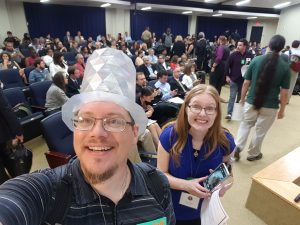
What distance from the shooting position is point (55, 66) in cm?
487

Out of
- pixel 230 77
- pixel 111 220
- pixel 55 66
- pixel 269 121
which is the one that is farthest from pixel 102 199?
pixel 55 66

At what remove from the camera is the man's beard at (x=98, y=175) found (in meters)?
0.71

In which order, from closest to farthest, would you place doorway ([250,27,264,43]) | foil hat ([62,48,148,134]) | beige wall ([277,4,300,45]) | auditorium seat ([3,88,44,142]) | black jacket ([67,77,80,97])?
foil hat ([62,48,148,134]) < auditorium seat ([3,88,44,142]) < black jacket ([67,77,80,97]) < beige wall ([277,4,300,45]) < doorway ([250,27,264,43])

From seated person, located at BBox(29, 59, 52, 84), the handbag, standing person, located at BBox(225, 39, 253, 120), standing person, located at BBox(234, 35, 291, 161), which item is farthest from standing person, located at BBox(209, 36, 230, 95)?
the handbag

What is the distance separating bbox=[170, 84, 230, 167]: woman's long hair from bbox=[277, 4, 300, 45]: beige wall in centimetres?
1314

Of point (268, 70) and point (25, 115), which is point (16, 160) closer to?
point (25, 115)

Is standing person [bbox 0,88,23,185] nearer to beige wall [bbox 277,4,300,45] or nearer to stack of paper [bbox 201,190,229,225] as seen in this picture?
stack of paper [bbox 201,190,229,225]

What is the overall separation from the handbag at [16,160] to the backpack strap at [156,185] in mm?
1607

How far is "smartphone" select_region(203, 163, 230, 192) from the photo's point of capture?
3.89 ft

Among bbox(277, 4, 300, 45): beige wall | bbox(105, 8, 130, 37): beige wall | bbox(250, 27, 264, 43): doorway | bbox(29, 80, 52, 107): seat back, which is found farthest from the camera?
bbox(250, 27, 264, 43): doorway

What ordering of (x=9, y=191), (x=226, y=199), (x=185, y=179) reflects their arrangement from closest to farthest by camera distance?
(x=9, y=191) → (x=185, y=179) → (x=226, y=199)

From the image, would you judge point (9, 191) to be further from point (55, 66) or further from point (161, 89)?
point (55, 66)

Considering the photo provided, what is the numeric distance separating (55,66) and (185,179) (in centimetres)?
447

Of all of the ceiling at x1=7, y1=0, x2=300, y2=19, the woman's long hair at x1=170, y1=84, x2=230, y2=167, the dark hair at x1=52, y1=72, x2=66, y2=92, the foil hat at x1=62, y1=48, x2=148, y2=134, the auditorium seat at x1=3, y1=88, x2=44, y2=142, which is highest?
the ceiling at x1=7, y1=0, x2=300, y2=19
